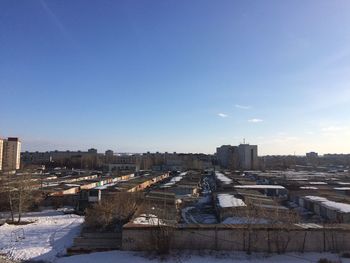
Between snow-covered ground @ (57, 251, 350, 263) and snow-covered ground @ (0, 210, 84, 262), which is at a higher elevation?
snow-covered ground @ (57, 251, 350, 263)

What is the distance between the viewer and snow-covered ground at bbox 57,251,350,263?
593 inches

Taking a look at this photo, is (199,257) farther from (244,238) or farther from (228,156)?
(228,156)

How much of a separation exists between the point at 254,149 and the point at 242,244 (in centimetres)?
11288

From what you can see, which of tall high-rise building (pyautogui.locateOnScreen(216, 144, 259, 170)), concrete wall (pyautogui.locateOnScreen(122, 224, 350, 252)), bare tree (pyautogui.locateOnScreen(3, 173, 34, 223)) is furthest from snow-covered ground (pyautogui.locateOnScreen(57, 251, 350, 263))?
tall high-rise building (pyautogui.locateOnScreen(216, 144, 259, 170))

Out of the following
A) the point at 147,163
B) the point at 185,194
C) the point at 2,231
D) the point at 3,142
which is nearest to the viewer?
the point at 2,231

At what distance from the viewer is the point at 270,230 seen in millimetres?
16219

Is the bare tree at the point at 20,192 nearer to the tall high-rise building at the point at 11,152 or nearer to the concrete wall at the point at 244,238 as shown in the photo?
the concrete wall at the point at 244,238

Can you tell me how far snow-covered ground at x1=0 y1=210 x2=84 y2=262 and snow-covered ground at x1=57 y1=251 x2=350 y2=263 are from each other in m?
1.86

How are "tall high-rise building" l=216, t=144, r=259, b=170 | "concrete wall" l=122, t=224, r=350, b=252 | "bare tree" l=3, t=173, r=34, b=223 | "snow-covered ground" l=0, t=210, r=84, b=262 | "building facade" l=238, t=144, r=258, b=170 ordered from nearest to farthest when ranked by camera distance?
Result: "concrete wall" l=122, t=224, r=350, b=252 < "snow-covered ground" l=0, t=210, r=84, b=262 < "bare tree" l=3, t=173, r=34, b=223 < "tall high-rise building" l=216, t=144, r=259, b=170 < "building facade" l=238, t=144, r=258, b=170

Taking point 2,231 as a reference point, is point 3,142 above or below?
above

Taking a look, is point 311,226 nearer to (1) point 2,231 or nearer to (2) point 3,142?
(1) point 2,231

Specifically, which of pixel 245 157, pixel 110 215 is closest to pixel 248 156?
pixel 245 157

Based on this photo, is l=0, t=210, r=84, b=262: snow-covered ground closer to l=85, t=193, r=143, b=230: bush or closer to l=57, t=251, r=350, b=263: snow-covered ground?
l=85, t=193, r=143, b=230: bush

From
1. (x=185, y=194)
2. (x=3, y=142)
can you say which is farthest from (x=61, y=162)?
(x=185, y=194)
